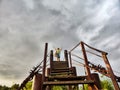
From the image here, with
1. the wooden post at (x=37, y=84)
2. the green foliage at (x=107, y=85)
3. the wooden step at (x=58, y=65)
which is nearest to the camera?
the wooden post at (x=37, y=84)

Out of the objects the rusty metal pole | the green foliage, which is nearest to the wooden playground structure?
the rusty metal pole

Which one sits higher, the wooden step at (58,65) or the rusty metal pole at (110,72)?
the wooden step at (58,65)

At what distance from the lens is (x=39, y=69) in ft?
24.5

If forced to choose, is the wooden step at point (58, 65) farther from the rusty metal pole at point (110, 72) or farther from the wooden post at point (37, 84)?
the rusty metal pole at point (110, 72)

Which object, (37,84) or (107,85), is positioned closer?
(37,84)

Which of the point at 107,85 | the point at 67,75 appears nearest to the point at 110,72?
the point at 67,75

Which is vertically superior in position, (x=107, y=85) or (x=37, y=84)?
(x=107, y=85)

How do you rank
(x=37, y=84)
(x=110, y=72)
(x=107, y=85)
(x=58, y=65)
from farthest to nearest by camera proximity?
1. (x=107, y=85)
2. (x=58, y=65)
3. (x=37, y=84)
4. (x=110, y=72)

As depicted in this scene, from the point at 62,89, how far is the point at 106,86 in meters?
8.17

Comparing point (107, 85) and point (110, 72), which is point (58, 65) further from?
point (107, 85)

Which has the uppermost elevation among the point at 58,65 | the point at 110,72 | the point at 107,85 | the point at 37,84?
the point at 107,85

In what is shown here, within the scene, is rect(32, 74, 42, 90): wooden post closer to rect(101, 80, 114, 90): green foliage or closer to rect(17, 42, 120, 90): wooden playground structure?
rect(17, 42, 120, 90): wooden playground structure

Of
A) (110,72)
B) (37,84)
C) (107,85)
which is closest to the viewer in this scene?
(110,72)

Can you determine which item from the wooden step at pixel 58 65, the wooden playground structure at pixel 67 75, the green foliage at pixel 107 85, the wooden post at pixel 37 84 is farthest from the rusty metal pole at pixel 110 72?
the green foliage at pixel 107 85
